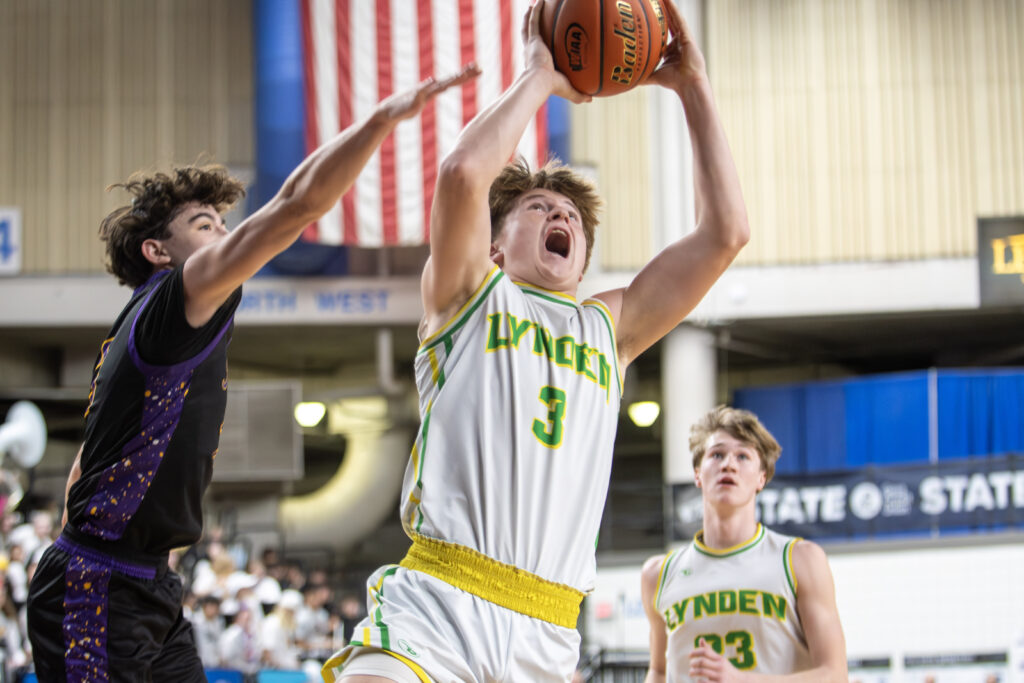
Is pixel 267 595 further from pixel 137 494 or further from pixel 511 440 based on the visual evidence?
pixel 511 440

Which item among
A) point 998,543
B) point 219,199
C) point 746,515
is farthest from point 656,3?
point 998,543

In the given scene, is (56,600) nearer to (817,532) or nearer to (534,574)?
(534,574)

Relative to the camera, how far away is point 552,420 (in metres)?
2.83

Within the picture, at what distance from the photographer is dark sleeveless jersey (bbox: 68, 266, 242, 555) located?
10.7ft

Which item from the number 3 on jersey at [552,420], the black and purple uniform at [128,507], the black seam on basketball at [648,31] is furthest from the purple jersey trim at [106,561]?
the black seam on basketball at [648,31]

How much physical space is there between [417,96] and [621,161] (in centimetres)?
1525

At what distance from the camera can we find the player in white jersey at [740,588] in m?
4.30

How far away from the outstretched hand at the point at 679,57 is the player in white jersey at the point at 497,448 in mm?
449

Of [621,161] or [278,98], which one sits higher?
[278,98]

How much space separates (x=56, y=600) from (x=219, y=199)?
50.7 inches

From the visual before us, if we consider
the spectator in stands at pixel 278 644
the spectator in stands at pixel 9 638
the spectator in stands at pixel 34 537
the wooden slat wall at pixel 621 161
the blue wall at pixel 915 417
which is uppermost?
the wooden slat wall at pixel 621 161

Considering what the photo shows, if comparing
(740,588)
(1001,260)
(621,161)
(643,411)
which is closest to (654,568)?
(740,588)

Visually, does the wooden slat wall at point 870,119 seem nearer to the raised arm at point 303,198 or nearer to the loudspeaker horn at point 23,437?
the loudspeaker horn at point 23,437

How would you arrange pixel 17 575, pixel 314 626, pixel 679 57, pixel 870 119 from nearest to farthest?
pixel 679 57 < pixel 17 575 < pixel 314 626 < pixel 870 119
